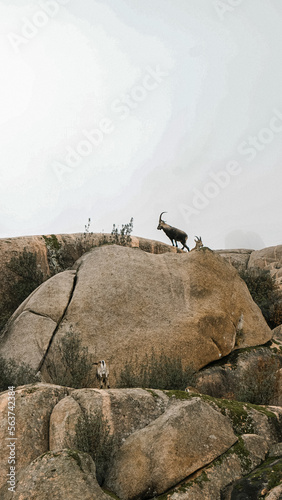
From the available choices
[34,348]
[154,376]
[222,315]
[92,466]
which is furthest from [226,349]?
[92,466]

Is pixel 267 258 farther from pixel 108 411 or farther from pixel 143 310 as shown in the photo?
pixel 108 411

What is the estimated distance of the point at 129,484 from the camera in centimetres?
523

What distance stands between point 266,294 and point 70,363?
9.63m

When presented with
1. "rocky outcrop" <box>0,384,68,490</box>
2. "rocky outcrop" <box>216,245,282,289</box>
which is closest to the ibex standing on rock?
"rocky outcrop" <box>216,245,282,289</box>

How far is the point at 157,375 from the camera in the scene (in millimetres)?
9414

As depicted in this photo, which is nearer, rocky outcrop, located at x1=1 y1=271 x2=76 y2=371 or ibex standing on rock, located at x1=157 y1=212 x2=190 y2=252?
rocky outcrop, located at x1=1 y1=271 x2=76 y2=371

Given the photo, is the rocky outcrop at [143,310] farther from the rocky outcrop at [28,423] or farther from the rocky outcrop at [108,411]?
the rocky outcrop at [28,423]

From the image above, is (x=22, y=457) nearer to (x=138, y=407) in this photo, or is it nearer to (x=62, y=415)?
(x=62, y=415)

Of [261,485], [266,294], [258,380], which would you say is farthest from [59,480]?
[266,294]

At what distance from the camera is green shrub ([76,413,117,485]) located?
563 cm

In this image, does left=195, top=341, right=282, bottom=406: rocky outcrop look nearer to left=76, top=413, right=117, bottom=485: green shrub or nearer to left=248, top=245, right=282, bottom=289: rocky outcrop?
left=76, top=413, right=117, bottom=485: green shrub

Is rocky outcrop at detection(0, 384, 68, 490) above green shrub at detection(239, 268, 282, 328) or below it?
below

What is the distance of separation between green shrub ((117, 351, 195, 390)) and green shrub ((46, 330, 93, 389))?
0.80 metres

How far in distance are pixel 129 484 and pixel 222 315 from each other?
25.6 ft
